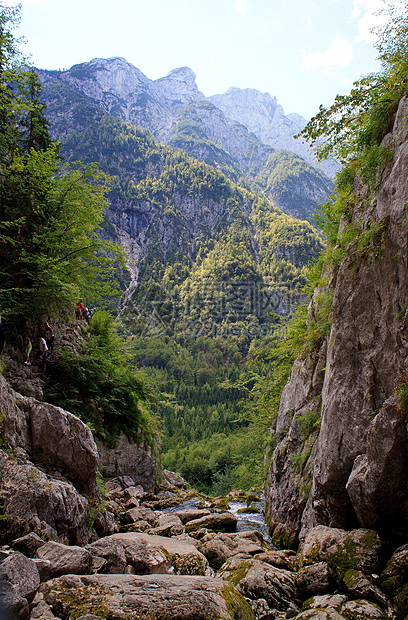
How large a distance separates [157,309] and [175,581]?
196076mm

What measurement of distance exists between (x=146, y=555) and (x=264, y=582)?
8.16 ft

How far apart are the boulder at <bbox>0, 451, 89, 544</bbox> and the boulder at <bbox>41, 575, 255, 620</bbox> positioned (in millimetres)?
1475

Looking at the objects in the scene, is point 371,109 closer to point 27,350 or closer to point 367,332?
point 367,332

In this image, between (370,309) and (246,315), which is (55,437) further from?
→ (246,315)

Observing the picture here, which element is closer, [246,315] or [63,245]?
[63,245]

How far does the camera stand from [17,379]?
10.7m

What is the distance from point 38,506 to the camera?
6461 mm

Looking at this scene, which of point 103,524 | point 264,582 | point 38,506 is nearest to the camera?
point 38,506

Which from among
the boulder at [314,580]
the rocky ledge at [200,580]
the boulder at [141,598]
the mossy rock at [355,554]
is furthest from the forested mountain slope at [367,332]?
the boulder at [141,598]

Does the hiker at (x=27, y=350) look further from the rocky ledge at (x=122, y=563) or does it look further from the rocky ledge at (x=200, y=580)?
the rocky ledge at (x=200, y=580)

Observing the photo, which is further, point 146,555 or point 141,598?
point 146,555

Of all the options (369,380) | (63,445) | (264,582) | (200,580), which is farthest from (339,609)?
(63,445)

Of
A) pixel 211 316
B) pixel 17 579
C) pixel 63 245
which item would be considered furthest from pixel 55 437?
pixel 211 316

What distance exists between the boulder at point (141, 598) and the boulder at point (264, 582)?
1.16m
